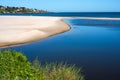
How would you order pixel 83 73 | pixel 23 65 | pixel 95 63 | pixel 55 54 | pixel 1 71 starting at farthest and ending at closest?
pixel 55 54, pixel 95 63, pixel 83 73, pixel 23 65, pixel 1 71

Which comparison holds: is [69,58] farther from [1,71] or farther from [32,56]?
[1,71]

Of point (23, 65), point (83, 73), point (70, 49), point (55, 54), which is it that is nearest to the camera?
point (23, 65)

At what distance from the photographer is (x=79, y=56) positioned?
716 inches

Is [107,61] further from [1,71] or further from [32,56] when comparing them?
[1,71]

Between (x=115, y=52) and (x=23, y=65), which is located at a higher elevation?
(x=23, y=65)

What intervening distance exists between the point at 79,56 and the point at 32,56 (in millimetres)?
2850

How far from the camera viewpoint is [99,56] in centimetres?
1820

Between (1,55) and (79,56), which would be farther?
(79,56)

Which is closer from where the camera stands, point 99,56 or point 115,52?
point 99,56

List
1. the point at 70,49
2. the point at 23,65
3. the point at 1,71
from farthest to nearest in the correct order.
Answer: the point at 70,49, the point at 23,65, the point at 1,71

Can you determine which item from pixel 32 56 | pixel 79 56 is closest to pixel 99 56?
pixel 79 56

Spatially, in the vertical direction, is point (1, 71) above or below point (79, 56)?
above

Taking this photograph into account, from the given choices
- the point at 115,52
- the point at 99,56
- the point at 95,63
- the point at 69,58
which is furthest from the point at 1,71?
the point at 115,52

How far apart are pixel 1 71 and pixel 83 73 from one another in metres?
6.73
